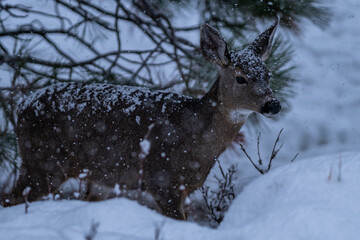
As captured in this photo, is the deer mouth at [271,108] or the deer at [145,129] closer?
the deer mouth at [271,108]

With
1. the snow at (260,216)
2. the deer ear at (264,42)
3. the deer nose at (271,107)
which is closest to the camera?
the snow at (260,216)

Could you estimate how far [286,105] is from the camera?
421 cm

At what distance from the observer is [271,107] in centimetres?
283

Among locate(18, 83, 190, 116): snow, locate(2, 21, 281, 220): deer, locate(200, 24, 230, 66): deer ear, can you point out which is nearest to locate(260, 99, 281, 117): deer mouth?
locate(2, 21, 281, 220): deer

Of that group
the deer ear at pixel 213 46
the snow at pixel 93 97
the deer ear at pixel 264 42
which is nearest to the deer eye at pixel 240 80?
the deer ear at pixel 213 46

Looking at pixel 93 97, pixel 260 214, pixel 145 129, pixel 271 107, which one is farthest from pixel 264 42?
pixel 260 214

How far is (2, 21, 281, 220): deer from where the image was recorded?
3.04 m

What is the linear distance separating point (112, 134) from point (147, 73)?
1204 mm

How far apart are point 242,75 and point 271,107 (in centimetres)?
33

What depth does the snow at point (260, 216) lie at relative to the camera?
1605 millimetres

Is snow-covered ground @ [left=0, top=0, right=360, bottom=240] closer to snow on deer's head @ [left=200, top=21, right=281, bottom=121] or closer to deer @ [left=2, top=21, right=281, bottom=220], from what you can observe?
snow on deer's head @ [left=200, top=21, right=281, bottom=121]

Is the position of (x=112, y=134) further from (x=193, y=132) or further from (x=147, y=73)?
(x=147, y=73)

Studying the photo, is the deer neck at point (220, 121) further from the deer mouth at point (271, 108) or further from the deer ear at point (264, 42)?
the deer ear at point (264, 42)

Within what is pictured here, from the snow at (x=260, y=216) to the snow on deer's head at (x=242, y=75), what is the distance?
3.31 ft
